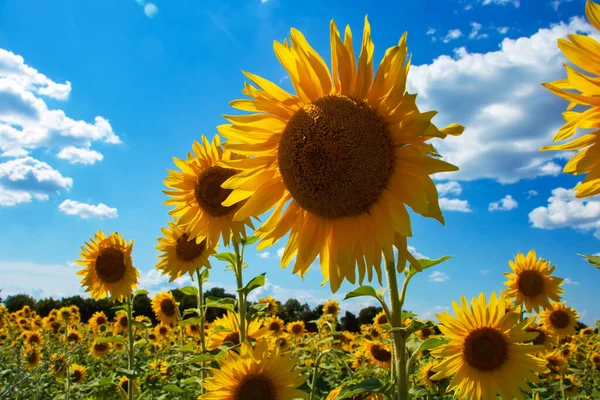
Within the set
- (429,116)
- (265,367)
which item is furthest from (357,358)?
(429,116)

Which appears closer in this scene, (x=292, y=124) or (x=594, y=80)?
(x=594, y=80)

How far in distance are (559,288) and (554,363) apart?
170cm

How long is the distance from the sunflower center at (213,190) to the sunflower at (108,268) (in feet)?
8.51

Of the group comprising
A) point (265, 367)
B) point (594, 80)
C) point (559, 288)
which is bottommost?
point (265, 367)

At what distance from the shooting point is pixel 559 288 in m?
7.26

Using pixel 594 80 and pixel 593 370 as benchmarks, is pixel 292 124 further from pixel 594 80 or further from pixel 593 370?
pixel 593 370

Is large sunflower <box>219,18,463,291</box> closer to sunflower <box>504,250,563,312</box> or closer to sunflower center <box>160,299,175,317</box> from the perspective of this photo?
sunflower <box>504,250,563,312</box>

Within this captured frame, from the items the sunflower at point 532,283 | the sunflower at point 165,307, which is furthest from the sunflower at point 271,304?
the sunflower at point 532,283

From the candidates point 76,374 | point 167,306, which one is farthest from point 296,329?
point 76,374

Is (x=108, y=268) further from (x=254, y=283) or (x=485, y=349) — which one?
(x=485, y=349)

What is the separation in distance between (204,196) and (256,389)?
183 centimetres

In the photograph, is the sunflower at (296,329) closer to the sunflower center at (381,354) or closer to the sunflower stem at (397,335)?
the sunflower center at (381,354)

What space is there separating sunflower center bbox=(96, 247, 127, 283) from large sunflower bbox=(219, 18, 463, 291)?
14.6 ft

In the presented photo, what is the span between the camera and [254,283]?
4145 mm
